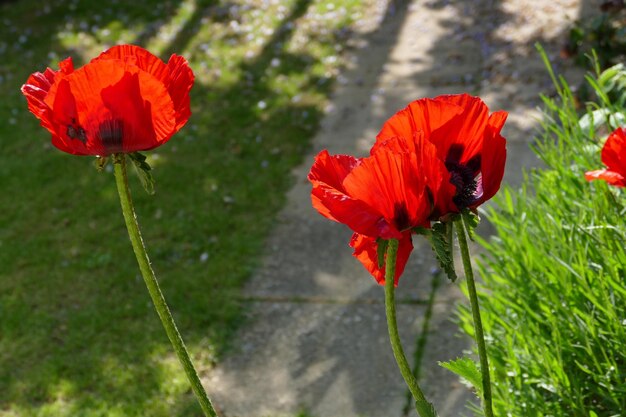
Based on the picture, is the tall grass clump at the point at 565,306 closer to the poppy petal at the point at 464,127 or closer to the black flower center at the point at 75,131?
the poppy petal at the point at 464,127

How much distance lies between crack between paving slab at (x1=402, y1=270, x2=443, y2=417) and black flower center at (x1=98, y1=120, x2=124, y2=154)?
83.6 inches

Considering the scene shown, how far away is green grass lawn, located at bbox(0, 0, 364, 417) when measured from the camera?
3.50 metres

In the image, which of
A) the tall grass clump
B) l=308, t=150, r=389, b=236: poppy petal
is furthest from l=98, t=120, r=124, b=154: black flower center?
the tall grass clump

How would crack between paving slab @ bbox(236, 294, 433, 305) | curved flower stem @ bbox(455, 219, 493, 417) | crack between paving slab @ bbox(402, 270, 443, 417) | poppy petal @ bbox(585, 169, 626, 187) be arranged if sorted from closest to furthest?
curved flower stem @ bbox(455, 219, 493, 417)
poppy petal @ bbox(585, 169, 626, 187)
crack between paving slab @ bbox(402, 270, 443, 417)
crack between paving slab @ bbox(236, 294, 433, 305)

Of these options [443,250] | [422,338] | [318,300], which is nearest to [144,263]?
[443,250]

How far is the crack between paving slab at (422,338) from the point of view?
3143 millimetres

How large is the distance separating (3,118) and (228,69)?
5.48 ft

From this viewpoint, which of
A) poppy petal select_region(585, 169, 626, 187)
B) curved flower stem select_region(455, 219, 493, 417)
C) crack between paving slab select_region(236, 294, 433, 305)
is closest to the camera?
curved flower stem select_region(455, 219, 493, 417)

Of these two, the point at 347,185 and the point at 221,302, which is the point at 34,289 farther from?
the point at 347,185

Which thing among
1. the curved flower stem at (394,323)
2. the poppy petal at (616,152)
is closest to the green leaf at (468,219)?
the curved flower stem at (394,323)

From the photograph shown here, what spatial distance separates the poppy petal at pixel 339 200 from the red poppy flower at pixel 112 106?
0.74ft

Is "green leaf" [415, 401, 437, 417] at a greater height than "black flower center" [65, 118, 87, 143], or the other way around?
"black flower center" [65, 118, 87, 143]

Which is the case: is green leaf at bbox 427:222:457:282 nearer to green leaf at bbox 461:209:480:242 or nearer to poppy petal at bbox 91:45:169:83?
green leaf at bbox 461:209:480:242

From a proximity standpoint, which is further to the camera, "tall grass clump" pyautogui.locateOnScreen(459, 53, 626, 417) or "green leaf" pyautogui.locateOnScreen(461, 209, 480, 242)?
"tall grass clump" pyautogui.locateOnScreen(459, 53, 626, 417)
